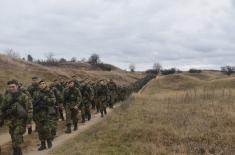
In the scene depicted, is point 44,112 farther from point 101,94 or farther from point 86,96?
point 101,94

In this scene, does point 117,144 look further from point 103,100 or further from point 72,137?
point 103,100

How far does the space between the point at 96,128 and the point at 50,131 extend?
141 inches

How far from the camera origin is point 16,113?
44.1 feet

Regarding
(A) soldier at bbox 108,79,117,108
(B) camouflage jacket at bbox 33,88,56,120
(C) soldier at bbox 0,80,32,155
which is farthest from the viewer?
(A) soldier at bbox 108,79,117,108

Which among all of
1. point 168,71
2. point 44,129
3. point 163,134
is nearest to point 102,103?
point 163,134

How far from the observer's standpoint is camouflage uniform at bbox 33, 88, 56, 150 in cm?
1549

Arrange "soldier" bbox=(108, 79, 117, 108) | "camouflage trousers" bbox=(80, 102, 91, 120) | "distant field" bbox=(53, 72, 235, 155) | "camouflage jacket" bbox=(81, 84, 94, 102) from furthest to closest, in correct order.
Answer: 1. "soldier" bbox=(108, 79, 117, 108)
2. "camouflage jacket" bbox=(81, 84, 94, 102)
3. "camouflage trousers" bbox=(80, 102, 91, 120)
4. "distant field" bbox=(53, 72, 235, 155)

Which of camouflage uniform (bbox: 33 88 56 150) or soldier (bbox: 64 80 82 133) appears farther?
soldier (bbox: 64 80 82 133)

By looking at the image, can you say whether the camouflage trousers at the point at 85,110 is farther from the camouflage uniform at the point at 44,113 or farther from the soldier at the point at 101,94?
the camouflage uniform at the point at 44,113

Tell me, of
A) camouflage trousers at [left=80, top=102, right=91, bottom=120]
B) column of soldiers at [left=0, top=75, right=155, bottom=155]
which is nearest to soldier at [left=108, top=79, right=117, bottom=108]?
camouflage trousers at [left=80, top=102, right=91, bottom=120]

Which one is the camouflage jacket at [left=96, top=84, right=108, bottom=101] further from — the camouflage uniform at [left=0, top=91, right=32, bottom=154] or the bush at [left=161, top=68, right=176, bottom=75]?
the bush at [left=161, top=68, right=176, bottom=75]

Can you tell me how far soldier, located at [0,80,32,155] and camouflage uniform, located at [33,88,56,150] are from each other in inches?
75.0

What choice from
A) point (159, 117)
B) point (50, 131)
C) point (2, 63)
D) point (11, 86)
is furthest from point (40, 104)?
point (2, 63)

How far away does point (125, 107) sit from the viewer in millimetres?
26438
